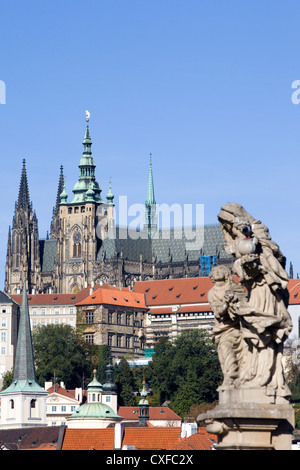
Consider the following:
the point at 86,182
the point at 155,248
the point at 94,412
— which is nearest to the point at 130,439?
the point at 94,412

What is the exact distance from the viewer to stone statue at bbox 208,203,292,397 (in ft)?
32.1

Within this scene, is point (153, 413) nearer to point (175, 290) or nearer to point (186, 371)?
point (186, 371)

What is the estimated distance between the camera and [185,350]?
500 feet

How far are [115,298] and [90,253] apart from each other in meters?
17.2

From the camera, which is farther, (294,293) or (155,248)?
(155,248)

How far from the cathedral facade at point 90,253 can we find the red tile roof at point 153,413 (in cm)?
5562

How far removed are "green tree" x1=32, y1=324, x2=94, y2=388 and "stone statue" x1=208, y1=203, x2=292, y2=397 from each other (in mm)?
140430

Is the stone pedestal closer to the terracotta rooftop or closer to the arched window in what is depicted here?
the terracotta rooftop

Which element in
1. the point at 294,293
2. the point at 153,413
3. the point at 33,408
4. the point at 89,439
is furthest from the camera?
the point at 294,293

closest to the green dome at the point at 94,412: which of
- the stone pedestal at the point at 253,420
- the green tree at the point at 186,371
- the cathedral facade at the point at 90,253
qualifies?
the green tree at the point at 186,371

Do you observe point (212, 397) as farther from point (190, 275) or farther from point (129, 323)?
point (190, 275)

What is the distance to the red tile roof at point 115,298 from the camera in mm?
170125

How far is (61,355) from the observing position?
503ft
